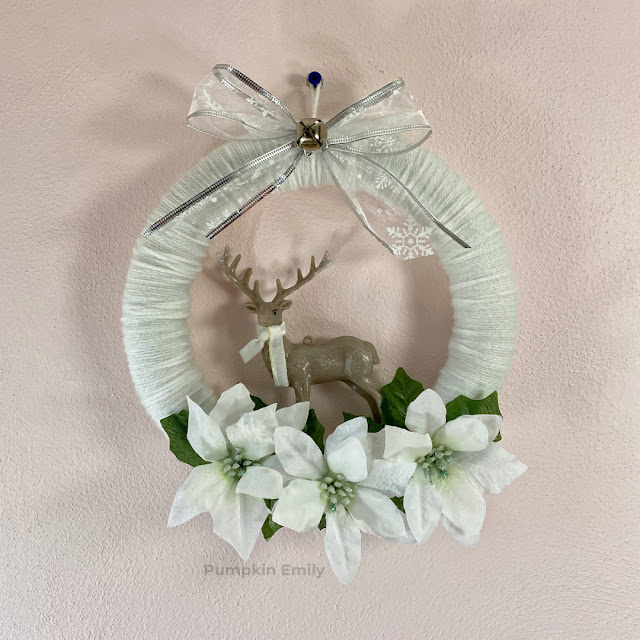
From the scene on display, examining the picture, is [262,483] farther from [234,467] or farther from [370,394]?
[370,394]

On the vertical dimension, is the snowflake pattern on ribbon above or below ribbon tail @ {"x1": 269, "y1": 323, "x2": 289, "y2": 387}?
above

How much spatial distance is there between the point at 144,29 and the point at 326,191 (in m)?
0.29

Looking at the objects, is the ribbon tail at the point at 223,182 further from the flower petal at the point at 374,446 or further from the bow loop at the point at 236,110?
the flower petal at the point at 374,446

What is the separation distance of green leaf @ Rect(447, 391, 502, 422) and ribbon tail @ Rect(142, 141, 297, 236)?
13.4 inches

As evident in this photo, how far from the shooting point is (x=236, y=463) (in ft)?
1.80

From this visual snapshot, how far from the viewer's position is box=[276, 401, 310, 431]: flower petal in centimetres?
54

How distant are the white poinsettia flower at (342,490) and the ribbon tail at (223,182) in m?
0.26

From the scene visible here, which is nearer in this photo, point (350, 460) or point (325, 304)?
point (350, 460)

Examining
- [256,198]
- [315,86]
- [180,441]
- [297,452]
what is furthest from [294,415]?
[315,86]

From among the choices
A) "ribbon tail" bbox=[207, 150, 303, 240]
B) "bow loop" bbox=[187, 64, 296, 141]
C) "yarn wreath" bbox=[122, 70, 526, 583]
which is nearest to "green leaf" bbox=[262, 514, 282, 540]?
"yarn wreath" bbox=[122, 70, 526, 583]

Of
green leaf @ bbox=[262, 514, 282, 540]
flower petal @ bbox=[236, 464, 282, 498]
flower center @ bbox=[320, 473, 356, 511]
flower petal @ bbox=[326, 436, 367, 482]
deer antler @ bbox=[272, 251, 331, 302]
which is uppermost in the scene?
deer antler @ bbox=[272, 251, 331, 302]

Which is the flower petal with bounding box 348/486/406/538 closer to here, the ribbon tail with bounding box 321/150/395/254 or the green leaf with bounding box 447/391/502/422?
the green leaf with bounding box 447/391/502/422

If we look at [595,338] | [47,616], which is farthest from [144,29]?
[47,616]

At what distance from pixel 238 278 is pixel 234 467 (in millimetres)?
213
